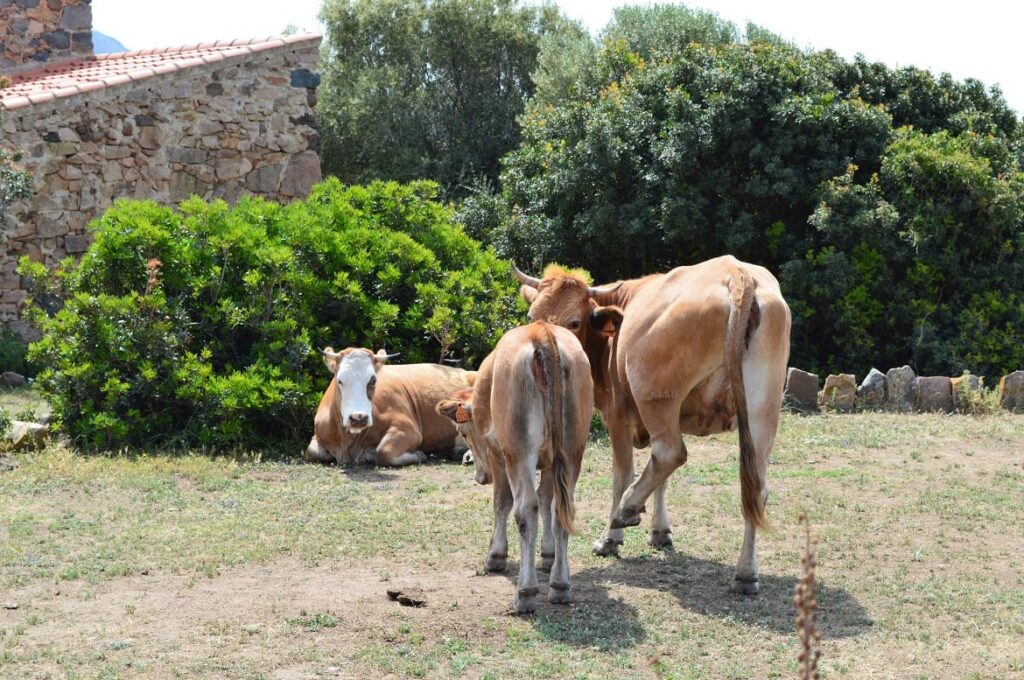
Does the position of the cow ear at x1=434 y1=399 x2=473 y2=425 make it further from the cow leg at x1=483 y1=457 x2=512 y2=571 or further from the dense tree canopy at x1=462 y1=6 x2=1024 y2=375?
the dense tree canopy at x1=462 y1=6 x2=1024 y2=375

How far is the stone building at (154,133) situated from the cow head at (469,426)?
1063cm

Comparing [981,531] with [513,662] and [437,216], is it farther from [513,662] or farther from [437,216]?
[437,216]

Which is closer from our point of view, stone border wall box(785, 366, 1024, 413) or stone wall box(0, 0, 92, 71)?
stone border wall box(785, 366, 1024, 413)

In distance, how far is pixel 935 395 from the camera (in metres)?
14.6

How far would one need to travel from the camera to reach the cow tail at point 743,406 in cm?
717

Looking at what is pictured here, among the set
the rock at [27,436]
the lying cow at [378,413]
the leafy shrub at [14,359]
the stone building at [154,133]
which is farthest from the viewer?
the stone building at [154,133]

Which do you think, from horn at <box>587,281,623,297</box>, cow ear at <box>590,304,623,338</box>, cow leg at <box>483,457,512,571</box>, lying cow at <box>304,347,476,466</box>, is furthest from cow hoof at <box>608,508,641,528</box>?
lying cow at <box>304,347,476,466</box>

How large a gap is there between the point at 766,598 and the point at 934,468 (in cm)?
459

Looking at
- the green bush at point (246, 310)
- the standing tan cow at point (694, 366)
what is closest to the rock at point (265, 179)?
the green bush at point (246, 310)

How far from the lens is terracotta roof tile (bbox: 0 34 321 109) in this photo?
733 inches

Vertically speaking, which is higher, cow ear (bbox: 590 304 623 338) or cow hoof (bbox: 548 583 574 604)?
cow ear (bbox: 590 304 623 338)

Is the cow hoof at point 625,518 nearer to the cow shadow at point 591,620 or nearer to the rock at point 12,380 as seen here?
the cow shadow at point 591,620

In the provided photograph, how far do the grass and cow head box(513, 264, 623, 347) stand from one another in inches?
61.0

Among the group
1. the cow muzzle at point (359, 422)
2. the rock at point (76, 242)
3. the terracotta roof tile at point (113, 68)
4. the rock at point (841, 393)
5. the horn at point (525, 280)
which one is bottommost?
the cow muzzle at point (359, 422)
